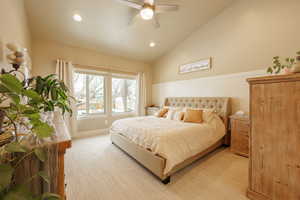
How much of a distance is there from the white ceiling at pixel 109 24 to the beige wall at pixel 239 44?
0.41 m

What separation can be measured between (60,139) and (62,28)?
3344 mm

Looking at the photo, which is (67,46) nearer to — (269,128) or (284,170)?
(269,128)

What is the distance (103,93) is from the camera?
4.39 m

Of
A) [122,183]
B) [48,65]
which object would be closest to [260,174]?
[122,183]

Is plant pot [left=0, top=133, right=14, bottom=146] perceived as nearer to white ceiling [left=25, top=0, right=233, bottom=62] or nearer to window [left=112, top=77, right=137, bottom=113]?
white ceiling [left=25, top=0, right=233, bottom=62]

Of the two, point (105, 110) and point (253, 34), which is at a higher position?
point (253, 34)

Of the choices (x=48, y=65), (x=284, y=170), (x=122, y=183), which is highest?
(x=48, y=65)

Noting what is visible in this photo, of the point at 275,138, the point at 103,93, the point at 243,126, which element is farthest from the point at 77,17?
the point at 243,126

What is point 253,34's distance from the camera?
9.39 ft

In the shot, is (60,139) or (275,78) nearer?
(60,139)

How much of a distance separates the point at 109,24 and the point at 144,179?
11.5 feet

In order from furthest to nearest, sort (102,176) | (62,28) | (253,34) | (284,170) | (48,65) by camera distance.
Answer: (48,65), (62,28), (253,34), (102,176), (284,170)

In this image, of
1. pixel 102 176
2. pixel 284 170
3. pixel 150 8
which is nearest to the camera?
pixel 284 170

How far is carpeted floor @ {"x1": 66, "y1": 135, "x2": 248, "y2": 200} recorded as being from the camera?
5.37ft
